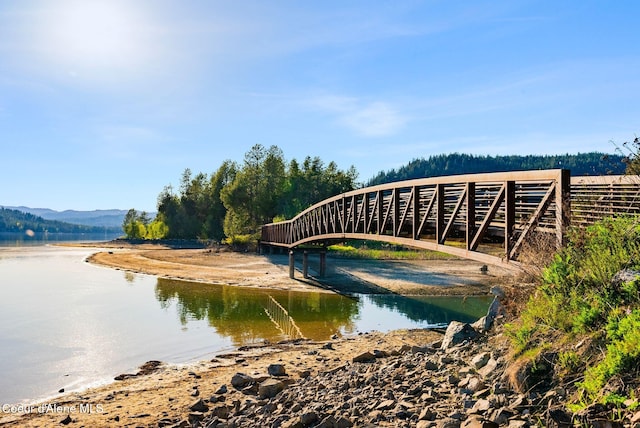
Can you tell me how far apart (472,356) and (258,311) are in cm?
1881

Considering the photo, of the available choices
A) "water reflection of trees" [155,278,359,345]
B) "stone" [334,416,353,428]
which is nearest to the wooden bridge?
"water reflection of trees" [155,278,359,345]

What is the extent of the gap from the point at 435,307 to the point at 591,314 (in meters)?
22.3

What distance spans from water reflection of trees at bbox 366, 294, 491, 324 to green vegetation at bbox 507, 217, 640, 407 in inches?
604

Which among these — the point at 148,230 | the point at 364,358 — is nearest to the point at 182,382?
the point at 364,358

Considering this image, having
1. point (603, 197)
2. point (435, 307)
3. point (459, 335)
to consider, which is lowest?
point (435, 307)

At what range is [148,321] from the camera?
958 inches

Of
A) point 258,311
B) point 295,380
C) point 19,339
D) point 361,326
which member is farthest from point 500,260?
point 19,339

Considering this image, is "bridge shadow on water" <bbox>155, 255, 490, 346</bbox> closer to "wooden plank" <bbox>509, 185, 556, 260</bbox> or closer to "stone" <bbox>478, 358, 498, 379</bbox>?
"wooden plank" <bbox>509, 185, 556, 260</bbox>

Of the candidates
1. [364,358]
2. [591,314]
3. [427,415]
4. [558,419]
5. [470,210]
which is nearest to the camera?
[558,419]

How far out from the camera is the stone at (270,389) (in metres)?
10.9

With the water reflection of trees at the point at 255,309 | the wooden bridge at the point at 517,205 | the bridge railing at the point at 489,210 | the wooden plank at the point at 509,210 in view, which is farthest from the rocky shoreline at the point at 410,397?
the water reflection of trees at the point at 255,309

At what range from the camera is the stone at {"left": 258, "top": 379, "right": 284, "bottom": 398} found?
10914 millimetres

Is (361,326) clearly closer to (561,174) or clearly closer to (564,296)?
(561,174)

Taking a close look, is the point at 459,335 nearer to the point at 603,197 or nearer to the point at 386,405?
the point at 386,405
